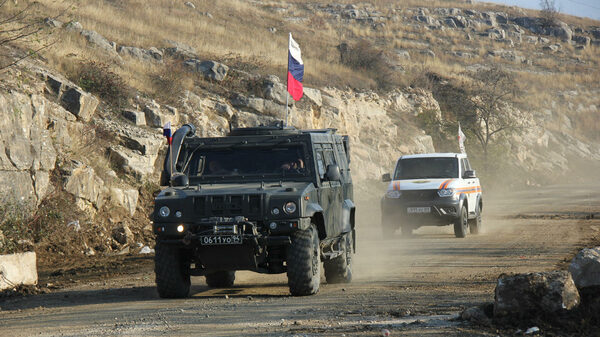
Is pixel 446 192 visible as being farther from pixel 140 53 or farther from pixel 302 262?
pixel 140 53

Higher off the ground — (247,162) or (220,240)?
(247,162)

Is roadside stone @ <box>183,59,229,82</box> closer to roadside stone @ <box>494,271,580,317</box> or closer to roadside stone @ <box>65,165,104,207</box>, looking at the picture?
roadside stone @ <box>65,165,104,207</box>

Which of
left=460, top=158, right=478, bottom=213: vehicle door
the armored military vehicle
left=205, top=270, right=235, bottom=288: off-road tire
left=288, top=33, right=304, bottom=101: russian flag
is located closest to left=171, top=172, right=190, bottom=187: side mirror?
the armored military vehicle

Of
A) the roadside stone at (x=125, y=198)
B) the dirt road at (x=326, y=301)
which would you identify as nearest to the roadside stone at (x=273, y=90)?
the roadside stone at (x=125, y=198)

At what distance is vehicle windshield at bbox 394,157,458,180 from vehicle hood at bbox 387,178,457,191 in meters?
0.31

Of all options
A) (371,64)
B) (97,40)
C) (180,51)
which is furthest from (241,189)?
(371,64)

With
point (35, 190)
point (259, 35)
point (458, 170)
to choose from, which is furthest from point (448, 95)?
point (35, 190)

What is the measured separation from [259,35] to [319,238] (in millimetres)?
35814

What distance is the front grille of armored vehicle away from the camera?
955 centimetres

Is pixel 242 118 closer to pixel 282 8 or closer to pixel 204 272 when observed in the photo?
pixel 204 272

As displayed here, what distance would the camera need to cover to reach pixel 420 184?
19.2 metres

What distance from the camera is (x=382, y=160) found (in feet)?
124

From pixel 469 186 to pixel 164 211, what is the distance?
1186 cm

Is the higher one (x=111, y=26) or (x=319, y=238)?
(x=111, y=26)
